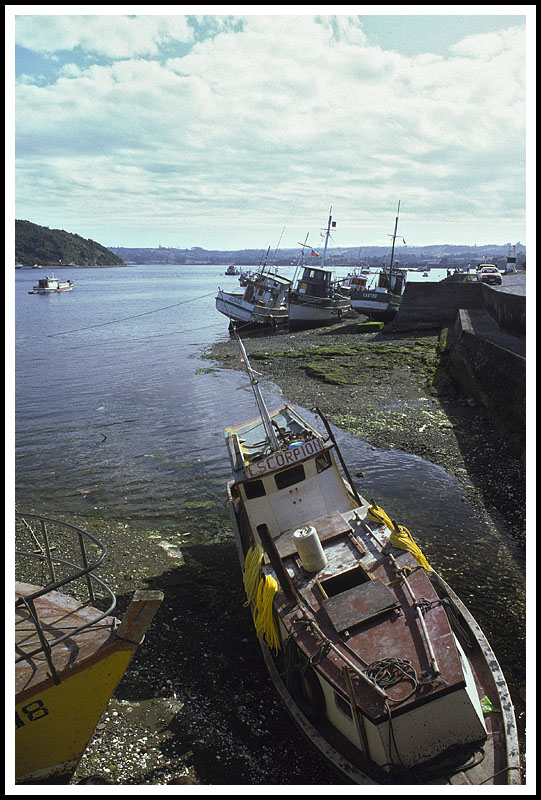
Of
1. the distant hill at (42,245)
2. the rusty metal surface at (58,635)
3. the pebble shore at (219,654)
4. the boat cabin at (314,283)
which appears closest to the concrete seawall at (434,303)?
the boat cabin at (314,283)

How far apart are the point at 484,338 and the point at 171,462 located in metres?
14.9

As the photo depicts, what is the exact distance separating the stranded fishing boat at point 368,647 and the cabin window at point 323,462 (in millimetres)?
131

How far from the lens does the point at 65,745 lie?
Answer: 6.59 meters

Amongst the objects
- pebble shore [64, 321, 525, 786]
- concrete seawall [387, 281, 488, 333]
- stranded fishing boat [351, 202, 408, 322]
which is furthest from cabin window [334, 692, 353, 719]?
stranded fishing boat [351, 202, 408, 322]

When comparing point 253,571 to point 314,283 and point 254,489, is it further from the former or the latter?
point 314,283

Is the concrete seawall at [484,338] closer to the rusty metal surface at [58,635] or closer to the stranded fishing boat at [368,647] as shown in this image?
the stranded fishing boat at [368,647]

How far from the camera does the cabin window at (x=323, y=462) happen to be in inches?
435

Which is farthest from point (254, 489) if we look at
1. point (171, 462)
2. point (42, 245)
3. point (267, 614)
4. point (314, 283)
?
point (42, 245)

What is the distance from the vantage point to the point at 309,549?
8.70 meters

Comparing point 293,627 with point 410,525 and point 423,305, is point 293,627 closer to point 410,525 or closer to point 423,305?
point 410,525

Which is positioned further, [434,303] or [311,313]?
[311,313]

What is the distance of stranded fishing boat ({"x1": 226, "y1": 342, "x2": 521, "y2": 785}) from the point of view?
6.49m

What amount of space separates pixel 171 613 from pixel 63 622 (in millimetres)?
3570

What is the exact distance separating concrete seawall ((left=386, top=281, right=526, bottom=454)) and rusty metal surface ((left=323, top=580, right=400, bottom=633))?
399 inches
